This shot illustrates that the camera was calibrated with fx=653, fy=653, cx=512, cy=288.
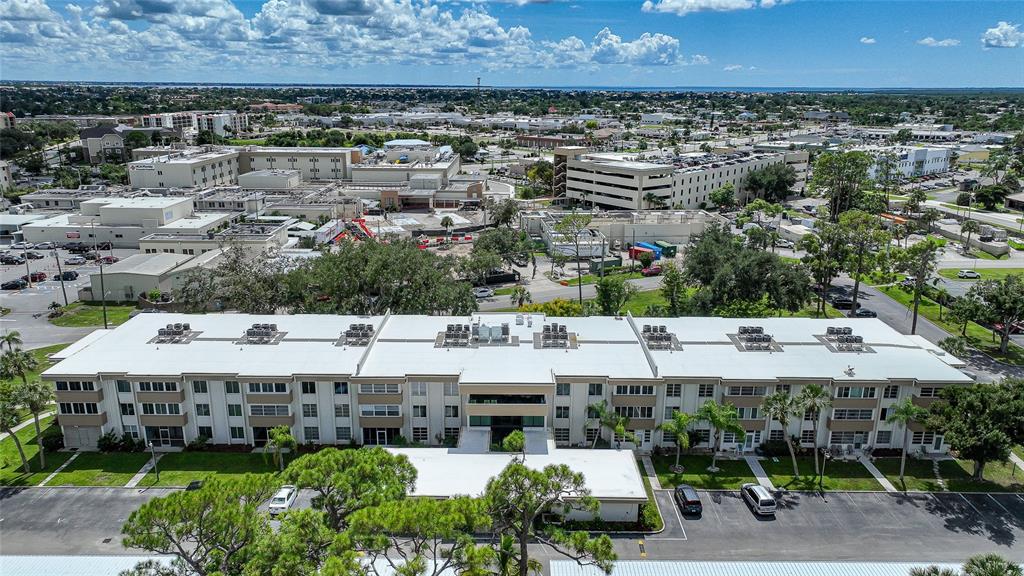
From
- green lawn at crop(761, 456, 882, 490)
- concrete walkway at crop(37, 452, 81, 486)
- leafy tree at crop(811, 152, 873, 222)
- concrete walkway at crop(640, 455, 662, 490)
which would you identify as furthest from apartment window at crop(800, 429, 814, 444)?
leafy tree at crop(811, 152, 873, 222)

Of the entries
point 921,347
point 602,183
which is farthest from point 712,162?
point 921,347

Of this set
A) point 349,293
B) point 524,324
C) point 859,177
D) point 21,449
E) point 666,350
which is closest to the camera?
point 21,449

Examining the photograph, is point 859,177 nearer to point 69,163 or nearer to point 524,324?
point 524,324

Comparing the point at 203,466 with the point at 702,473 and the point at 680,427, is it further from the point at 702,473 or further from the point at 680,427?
the point at 702,473

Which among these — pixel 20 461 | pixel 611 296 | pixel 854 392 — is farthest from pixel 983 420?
pixel 20 461

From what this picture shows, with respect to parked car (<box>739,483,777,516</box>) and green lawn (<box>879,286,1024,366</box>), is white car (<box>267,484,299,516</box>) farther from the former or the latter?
green lawn (<box>879,286,1024,366</box>)
